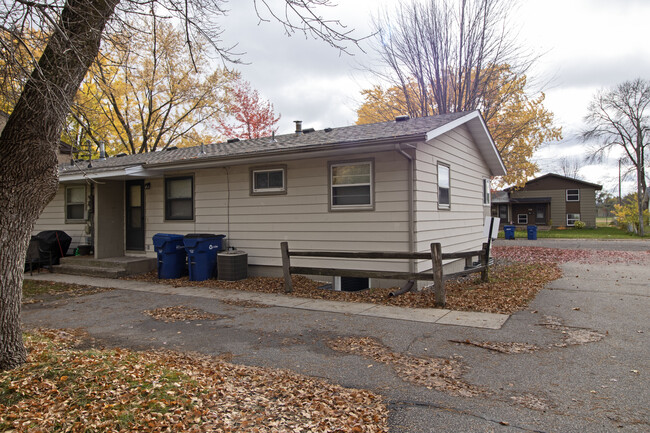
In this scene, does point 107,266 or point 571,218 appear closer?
point 107,266

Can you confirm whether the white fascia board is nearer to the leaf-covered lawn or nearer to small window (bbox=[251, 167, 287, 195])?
small window (bbox=[251, 167, 287, 195])

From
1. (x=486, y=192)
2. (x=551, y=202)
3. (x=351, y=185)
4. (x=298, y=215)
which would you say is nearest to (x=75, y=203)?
(x=298, y=215)

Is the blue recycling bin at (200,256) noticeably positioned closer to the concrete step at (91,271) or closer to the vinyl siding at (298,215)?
the vinyl siding at (298,215)

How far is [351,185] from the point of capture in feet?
30.9

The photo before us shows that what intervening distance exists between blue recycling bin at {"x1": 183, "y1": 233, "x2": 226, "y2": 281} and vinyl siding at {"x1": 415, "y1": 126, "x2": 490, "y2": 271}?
5069 millimetres

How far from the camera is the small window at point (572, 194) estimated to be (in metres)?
39.4

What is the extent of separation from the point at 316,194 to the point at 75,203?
381 inches

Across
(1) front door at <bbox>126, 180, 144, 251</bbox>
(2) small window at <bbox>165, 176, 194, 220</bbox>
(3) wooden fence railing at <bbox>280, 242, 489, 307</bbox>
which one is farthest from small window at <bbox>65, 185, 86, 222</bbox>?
(3) wooden fence railing at <bbox>280, 242, 489, 307</bbox>

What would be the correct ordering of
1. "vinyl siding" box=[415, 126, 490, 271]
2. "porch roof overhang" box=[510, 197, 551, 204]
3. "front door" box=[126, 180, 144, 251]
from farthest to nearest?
1. "porch roof overhang" box=[510, 197, 551, 204]
2. "front door" box=[126, 180, 144, 251]
3. "vinyl siding" box=[415, 126, 490, 271]

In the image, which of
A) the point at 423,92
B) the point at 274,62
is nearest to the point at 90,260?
the point at 274,62

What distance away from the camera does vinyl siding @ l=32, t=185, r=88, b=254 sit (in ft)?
47.3

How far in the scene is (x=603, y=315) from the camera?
6.54m

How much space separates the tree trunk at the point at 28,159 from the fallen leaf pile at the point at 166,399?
575 millimetres

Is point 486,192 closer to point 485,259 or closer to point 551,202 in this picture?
point 485,259
